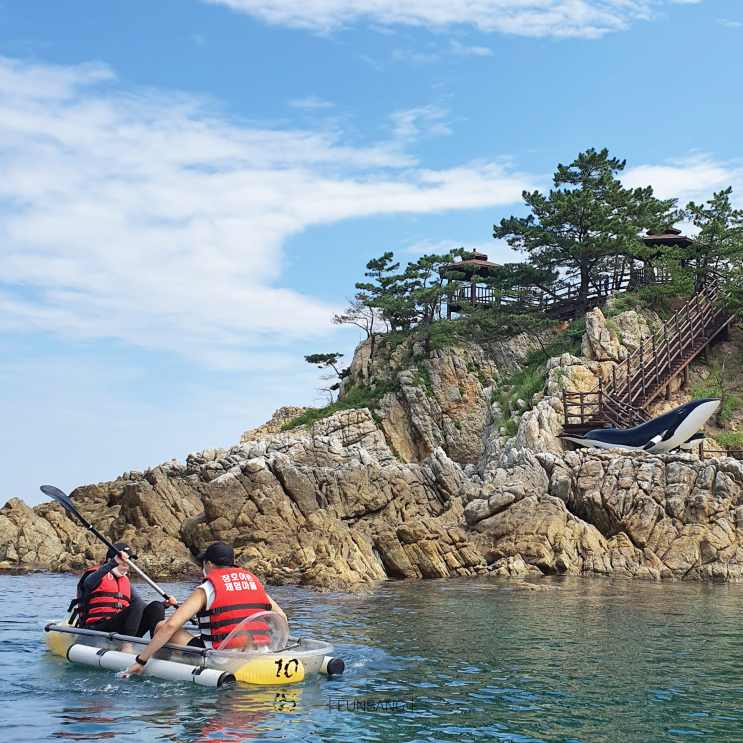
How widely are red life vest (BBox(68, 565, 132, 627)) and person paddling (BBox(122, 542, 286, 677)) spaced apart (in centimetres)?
217

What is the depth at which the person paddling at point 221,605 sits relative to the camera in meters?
9.62

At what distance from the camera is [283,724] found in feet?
27.3

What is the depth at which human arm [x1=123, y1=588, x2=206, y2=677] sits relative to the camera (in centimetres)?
953

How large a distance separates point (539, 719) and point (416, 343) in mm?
40846

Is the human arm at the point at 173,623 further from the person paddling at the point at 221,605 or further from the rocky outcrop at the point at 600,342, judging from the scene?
the rocky outcrop at the point at 600,342

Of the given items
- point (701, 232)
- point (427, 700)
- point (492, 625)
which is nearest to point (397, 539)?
point (492, 625)

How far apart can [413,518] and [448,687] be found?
57.2 ft

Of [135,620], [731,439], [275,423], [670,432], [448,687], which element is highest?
[275,423]

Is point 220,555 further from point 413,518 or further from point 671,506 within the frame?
point 671,506

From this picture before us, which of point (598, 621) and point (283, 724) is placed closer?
point (283, 724)

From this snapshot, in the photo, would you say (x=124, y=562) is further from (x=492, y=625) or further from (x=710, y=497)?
(x=710, y=497)

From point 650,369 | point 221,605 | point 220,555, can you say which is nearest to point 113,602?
point 221,605

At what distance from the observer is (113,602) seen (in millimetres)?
11914

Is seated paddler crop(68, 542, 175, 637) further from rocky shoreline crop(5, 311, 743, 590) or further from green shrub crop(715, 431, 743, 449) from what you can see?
green shrub crop(715, 431, 743, 449)
